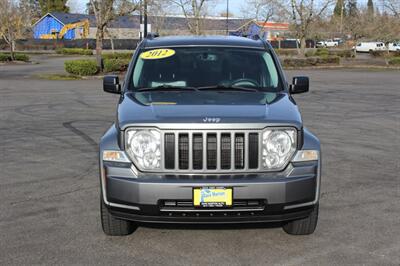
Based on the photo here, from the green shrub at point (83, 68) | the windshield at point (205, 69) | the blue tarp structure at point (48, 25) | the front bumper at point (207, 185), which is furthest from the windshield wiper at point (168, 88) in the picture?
the blue tarp structure at point (48, 25)

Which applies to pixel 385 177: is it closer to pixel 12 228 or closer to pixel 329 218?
pixel 329 218

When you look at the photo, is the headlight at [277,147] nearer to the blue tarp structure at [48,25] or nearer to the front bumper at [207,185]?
the front bumper at [207,185]

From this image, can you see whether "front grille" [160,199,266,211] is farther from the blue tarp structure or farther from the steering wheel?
the blue tarp structure

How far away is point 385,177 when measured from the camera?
7.45m

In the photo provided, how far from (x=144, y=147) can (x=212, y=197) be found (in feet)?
2.35

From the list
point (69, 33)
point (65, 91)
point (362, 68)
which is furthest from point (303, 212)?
point (69, 33)

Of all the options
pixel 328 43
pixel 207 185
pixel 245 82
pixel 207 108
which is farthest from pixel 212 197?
pixel 328 43

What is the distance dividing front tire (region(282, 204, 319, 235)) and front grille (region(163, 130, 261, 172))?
87cm

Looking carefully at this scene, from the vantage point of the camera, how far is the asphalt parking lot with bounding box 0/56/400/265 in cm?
461

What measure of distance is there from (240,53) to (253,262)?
8.46 feet

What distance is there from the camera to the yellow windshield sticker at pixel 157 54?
19.9ft

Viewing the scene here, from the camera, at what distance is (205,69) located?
5898 millimetres

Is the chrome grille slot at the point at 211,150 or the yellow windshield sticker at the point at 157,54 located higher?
the yellow windshield sticker at the point at 157,54

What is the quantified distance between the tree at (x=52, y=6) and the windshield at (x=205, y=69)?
105 meters
